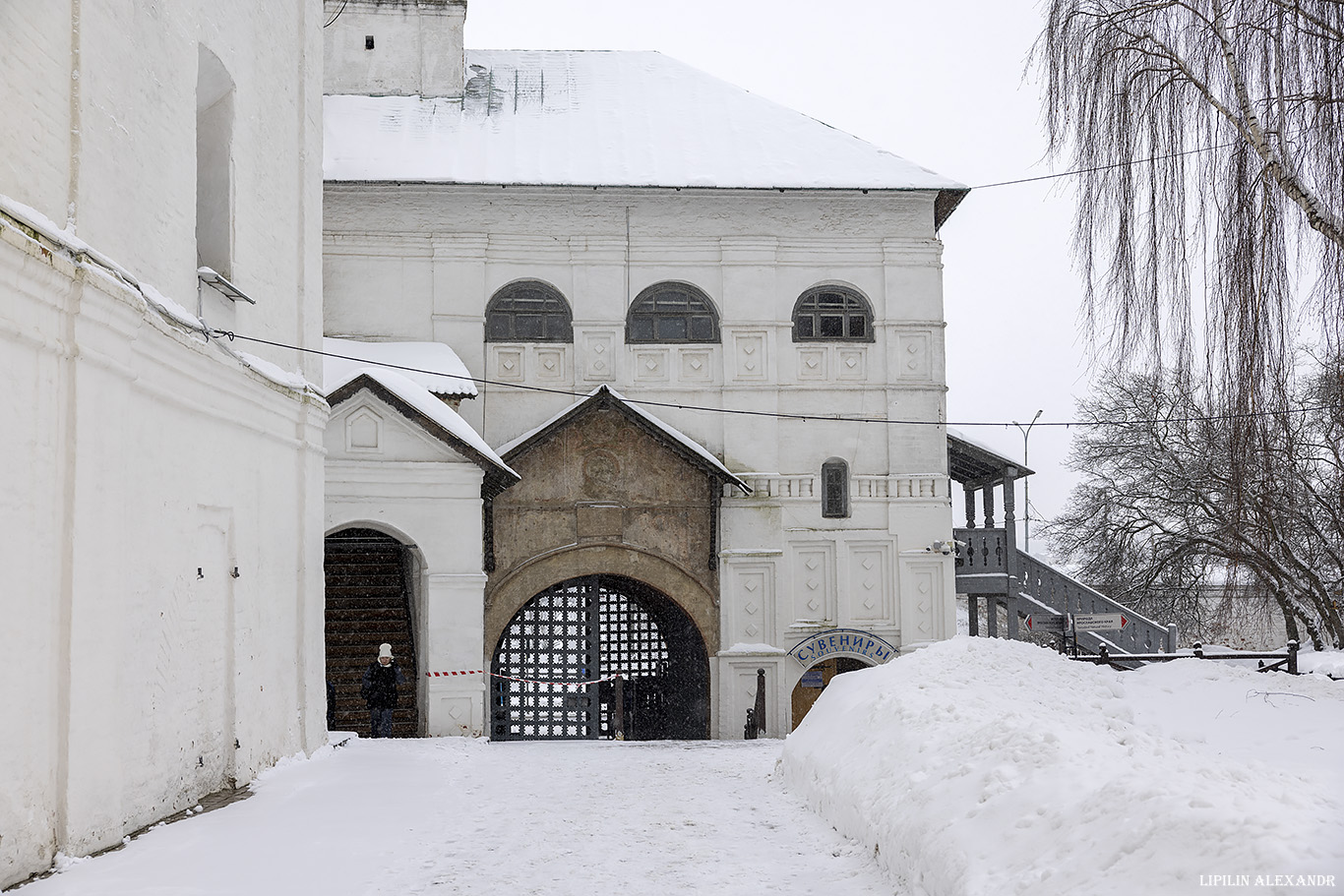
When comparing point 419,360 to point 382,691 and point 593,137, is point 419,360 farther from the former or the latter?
point 382,691

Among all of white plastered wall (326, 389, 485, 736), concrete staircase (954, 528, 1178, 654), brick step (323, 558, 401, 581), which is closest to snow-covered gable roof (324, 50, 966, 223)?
white plastered wall (326, 389, 485, 736)

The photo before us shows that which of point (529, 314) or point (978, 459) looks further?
point (978, 459)

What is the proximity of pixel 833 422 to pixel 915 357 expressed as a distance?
1.94 metres

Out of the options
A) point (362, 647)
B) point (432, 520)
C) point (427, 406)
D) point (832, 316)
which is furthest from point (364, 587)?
point (832, 316)

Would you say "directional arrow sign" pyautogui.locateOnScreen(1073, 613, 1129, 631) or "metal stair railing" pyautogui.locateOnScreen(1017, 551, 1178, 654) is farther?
"metal stair railing" pyautogui.locateOnScreen(1017, 551, 1178, 654)

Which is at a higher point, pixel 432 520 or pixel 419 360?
pixel 419 360

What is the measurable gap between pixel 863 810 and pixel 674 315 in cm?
1534

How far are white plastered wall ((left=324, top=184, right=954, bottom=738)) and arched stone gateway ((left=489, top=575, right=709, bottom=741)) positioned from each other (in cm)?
154

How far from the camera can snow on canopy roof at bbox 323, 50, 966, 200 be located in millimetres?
22172

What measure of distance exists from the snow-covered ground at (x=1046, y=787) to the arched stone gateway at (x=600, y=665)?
10186mm

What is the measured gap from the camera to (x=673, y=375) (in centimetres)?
2231

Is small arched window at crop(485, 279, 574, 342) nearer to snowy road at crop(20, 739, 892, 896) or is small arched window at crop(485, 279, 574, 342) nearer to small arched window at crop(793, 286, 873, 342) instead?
small arched window at crop(793, 286, 873, 342)

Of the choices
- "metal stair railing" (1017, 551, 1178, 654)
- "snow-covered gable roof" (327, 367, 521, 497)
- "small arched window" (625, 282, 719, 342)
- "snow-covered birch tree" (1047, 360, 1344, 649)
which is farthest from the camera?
"snow-covered birch tree" (1047, 360, 1344, 649)

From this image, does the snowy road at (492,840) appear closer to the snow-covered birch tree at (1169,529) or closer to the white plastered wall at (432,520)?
the white plastered wall at (432,520)
